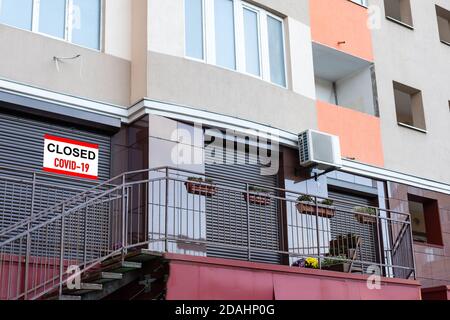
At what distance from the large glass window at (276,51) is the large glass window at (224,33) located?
1.08m

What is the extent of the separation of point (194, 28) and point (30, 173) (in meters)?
4.21

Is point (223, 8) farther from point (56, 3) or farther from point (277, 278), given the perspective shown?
point (277, 278)

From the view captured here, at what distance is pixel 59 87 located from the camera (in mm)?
12297

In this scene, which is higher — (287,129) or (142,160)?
(287,129)

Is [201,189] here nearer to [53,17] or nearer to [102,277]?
[102,277]

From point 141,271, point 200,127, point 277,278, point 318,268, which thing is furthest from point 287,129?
point 141,271

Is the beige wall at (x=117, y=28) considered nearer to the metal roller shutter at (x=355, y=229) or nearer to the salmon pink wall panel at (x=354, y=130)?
the salmon pink wall panel at (x=354, y=130)

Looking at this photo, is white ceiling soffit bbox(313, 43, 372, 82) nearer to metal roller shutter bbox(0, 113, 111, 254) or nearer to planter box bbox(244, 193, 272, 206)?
planter box bbox(244, 193, 272, 206)

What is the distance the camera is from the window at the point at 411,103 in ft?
59.6

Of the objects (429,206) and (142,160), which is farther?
(429,206)

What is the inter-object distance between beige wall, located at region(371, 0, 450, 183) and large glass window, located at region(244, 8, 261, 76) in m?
3.81

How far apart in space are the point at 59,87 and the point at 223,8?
3.84 metres

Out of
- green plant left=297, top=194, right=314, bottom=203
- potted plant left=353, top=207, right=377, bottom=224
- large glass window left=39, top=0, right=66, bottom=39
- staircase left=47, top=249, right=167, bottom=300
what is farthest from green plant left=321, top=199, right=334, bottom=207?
large glass window left=39, top=0, right=66, bottom=39
